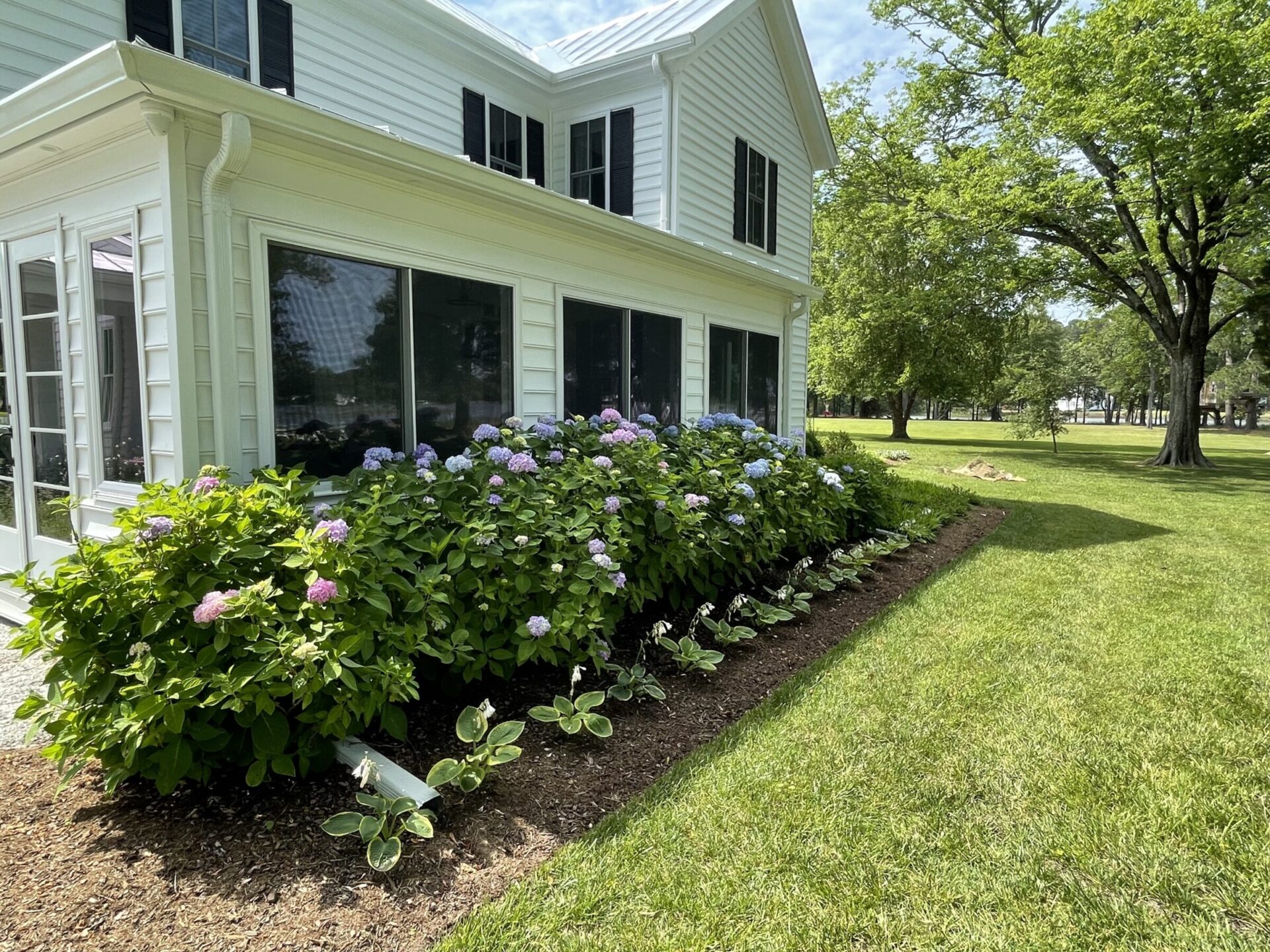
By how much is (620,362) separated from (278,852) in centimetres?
474

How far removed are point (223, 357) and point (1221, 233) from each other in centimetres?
1787

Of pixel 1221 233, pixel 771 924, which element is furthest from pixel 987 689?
pixel 1221 233

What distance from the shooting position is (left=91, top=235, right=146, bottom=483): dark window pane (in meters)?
3.47

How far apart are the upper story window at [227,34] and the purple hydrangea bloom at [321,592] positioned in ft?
17.3

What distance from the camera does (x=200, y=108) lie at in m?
3.01

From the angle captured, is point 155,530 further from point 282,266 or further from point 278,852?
point 282,266

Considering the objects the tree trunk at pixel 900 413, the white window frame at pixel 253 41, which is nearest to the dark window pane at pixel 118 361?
the white window frame at pixel 253 41

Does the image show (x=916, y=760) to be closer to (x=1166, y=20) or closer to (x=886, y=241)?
(x=1166, y=20)

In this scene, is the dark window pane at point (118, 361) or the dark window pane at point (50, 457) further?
the dark window pane at point (50, 457)

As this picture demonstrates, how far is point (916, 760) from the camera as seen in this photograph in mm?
2820

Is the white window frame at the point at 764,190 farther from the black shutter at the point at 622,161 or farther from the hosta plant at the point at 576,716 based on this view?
the hosta plant at the point at 576,716

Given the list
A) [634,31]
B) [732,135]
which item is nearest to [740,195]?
[732,135]

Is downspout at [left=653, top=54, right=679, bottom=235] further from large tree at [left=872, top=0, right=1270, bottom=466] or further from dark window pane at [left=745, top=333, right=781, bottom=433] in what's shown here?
large tree at [left=872, top=0, right=1270, bottom=466]

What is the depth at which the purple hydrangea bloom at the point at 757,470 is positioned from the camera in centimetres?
476
